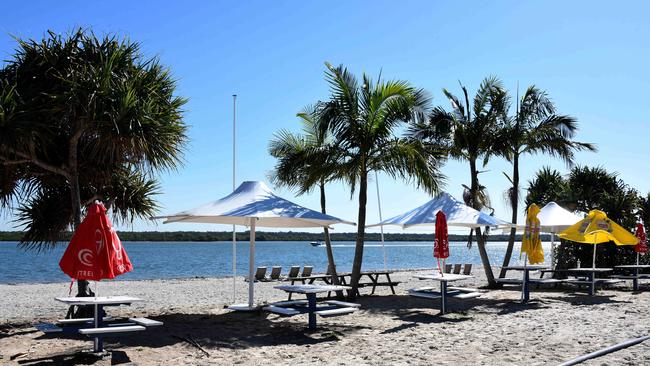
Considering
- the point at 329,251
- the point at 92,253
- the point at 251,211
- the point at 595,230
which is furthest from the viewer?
the point at 329,251

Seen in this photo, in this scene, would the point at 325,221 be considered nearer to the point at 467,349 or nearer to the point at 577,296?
the point at 467,349

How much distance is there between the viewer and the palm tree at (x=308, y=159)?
14812 mm

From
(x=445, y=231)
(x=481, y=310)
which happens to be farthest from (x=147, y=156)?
(x=481, y=310)

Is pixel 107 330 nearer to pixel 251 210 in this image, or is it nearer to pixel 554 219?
pixel 251 210

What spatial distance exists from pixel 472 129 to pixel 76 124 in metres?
11.3

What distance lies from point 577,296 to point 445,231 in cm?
564

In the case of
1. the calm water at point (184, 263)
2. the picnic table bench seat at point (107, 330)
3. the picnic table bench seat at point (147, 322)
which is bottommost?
the calm water at point (184, 263)

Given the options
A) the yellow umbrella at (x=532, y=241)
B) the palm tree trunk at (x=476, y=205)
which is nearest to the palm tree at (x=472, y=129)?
the palm tree trunk at (x=476, y=205)

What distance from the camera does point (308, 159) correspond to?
593 inches

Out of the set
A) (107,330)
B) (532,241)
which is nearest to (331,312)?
(107,330)

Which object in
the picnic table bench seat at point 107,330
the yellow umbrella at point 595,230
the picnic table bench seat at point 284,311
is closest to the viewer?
A: the picnic table bench seat at point 107,330

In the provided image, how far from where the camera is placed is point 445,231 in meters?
11.9

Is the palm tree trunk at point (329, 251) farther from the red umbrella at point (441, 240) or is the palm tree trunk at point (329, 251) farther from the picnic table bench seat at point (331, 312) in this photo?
the picnic table bench seat at point (331, 312)

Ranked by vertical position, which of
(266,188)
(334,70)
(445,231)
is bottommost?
(445,231)
